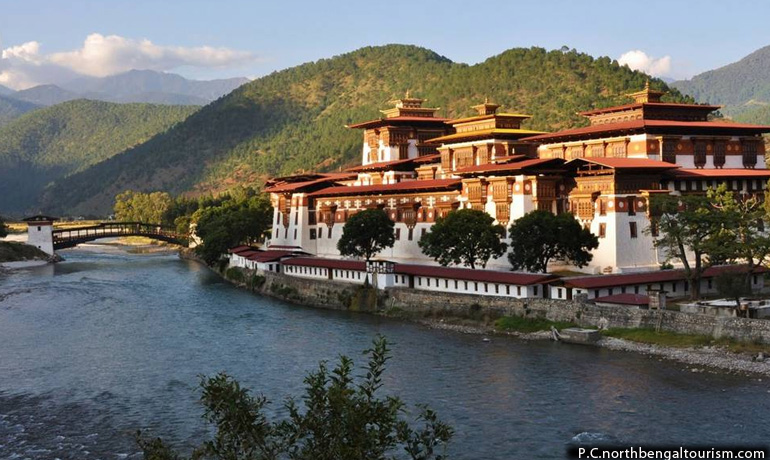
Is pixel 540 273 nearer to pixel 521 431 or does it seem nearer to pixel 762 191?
pixel 762 191

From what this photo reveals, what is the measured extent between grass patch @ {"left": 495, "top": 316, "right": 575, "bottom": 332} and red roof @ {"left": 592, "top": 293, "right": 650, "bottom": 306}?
3392 millimetres

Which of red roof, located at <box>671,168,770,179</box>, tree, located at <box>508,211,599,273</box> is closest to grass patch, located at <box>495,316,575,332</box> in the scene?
tree, located at <box>508,211,599,273</box>

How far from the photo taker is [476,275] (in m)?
73.9

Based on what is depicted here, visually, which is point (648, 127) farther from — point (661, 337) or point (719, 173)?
point (661, 337)

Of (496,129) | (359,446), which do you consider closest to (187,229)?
(496,129)

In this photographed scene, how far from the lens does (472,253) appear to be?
79125 mm

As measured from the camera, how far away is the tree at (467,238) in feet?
259

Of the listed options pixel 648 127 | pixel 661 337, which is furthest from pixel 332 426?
pixel 648 127

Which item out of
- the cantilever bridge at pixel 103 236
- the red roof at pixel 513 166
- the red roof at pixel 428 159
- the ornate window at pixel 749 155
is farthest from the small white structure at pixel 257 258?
the ornate window at pixel 749 155

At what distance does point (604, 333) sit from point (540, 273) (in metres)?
13.8

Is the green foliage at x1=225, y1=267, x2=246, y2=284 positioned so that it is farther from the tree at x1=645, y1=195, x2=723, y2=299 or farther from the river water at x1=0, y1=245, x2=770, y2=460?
the tree at x1=645, y1=195, x2=723, y2=299

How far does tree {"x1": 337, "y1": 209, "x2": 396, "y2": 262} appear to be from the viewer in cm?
9288

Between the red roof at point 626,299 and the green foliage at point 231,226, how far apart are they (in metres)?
68.2

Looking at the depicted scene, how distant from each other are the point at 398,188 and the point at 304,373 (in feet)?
155
